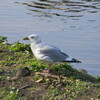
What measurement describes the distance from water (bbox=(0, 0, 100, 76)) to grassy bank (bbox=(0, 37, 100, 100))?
212 centimetres

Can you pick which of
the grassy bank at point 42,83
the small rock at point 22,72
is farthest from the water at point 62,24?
the small rock at point 22,72

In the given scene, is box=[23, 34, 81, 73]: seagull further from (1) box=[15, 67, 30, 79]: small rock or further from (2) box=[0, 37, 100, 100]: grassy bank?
(1) box=[15, 67, 30, 79]: small rock

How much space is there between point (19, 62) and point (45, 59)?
86cm

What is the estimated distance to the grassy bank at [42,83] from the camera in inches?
244

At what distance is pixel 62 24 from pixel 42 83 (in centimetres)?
703

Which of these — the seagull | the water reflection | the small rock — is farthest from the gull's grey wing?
the water reflection

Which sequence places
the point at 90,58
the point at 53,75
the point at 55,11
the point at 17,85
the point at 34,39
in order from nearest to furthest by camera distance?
the point at 17,85
the point at 53,75
the point at 34,39
the point at 90,58
the point at 55,11

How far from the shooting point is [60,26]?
518 inches

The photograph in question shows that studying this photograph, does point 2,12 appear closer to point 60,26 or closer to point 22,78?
point 60,26

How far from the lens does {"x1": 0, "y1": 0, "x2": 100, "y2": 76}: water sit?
10687 mm

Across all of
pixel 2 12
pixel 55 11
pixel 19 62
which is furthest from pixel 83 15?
pixel 19 62

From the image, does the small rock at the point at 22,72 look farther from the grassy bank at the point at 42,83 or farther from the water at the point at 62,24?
the water at the point at 62,24

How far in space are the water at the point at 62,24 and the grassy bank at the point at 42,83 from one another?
2115 mm

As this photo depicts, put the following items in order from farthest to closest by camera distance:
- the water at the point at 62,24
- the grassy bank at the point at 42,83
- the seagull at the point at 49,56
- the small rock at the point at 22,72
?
the water at the point at 62,24 → the seagull at the point at 49,56 → the small rock at the point at 22,72 → the grassy bank at the point at 42,83
